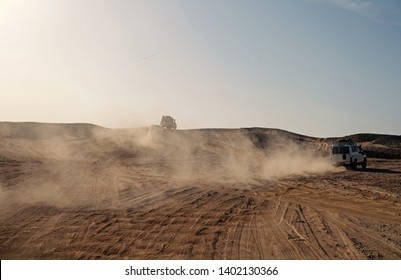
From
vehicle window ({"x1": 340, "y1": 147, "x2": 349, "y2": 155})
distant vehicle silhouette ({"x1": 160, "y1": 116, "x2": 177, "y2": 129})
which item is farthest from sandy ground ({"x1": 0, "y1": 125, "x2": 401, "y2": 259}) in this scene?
distant vehicle silhouette ({"x1": 160, "y1": 116, "x2": 177, "y2": 129})

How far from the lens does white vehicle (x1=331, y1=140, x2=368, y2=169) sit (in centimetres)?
2833

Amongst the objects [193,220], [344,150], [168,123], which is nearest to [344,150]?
[344,150]

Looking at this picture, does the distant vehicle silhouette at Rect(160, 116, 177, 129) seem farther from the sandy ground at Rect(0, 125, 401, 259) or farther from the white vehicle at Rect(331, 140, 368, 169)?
the sandy ground at Rect(0, 125, 401, 259)

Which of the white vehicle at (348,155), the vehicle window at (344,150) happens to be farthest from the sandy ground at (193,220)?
the vehicle window at (344,150)

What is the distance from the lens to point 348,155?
28375 mm

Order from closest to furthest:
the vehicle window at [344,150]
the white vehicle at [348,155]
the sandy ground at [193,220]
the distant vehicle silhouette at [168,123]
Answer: the sandy ground at [193,220] < the white vehicle at [348,155] < the vehicle window at [344,150] < the distant vehicle silhouette at [168,123]

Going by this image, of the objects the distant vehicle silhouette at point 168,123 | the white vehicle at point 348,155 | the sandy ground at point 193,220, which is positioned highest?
the distant vehicle silhouette at point 168,123

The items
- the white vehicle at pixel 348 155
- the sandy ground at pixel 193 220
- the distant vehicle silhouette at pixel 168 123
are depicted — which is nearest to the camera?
the sandy ground at pixel 193 220

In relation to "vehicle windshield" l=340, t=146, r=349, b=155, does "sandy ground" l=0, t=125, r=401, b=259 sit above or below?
below

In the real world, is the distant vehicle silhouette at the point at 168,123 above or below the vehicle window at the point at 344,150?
above

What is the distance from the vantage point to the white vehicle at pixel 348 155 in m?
28.3

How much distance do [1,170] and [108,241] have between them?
1641 cm

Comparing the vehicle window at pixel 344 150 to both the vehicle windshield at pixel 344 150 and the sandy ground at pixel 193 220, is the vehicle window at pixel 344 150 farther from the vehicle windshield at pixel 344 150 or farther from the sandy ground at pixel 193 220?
the sandy ground at pixel 193 220

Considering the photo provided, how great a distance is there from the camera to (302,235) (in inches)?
334
